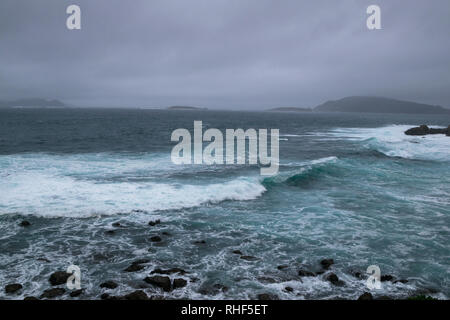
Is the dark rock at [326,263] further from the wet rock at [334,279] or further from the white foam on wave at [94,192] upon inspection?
the white foam on wave at [94,192]

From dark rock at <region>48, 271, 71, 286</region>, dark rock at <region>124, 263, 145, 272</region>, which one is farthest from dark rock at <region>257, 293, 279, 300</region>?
dark rock at <region>48, 271, 71, 286</region>

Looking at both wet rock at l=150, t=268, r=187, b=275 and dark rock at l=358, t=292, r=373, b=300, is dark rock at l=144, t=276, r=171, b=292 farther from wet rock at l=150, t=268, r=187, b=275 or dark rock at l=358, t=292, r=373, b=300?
dark rock at l=358, t=292, r=373, b=300

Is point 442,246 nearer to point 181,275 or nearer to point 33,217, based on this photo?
point 181,275

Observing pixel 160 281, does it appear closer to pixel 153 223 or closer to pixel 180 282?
pixel 180 282

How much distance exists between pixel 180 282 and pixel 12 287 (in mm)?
5203

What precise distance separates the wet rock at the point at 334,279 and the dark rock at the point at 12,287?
33.1ft

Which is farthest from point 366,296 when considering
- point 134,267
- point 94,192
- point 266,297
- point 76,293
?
point 94,192

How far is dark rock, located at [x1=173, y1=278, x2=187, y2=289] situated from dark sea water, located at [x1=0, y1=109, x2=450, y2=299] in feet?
0.59

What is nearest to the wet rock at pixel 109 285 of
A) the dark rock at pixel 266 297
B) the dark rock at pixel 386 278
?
the dark rock at pixel 266 297

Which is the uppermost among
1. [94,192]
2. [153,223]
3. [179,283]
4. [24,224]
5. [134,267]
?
[94,192]

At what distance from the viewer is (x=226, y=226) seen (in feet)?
52.5

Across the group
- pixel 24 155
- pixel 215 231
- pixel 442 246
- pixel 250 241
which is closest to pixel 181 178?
pixel 215 231

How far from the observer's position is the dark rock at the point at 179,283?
34.8 ft
